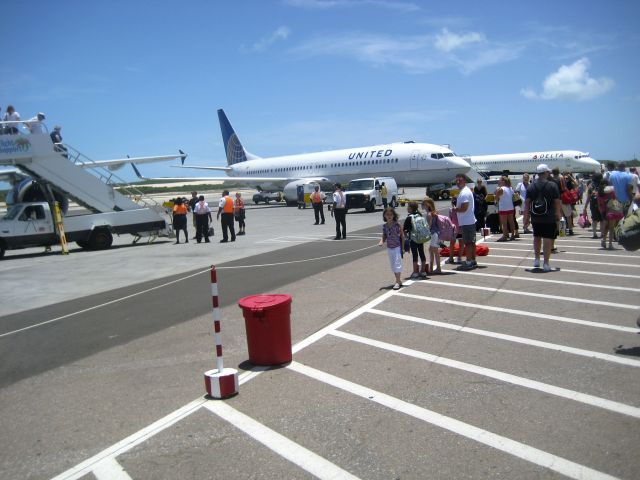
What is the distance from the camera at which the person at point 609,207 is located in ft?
35.2

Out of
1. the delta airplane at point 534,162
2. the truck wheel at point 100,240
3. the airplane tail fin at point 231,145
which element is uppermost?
the airplane tail fin at point 231,145

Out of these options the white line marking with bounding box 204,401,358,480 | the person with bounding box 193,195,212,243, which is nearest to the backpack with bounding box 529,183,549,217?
the white line marking with bounding box 204,401,358,480

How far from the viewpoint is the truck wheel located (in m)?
17.8

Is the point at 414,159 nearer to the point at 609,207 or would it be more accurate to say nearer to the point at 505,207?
the point at 505,207

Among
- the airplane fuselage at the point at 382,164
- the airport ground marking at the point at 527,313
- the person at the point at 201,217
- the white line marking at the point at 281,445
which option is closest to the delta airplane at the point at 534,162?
the airplane fuselage at the point at 382,164

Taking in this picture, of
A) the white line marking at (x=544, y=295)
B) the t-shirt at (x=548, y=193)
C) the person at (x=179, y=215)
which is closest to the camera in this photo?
the white line marking at (x=544, y=295)

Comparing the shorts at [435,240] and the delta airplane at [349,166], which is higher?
the delta airplane at [349,166]

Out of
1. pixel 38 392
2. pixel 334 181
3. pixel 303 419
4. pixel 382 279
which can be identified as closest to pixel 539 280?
pixel 382 279

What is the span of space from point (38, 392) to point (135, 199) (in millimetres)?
15107

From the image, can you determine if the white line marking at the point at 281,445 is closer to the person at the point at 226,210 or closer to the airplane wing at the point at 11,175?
the person at the point at 226,210

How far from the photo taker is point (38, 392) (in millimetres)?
5156

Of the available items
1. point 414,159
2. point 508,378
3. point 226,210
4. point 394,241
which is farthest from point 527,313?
point 414,159

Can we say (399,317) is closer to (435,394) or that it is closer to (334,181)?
(435,394)

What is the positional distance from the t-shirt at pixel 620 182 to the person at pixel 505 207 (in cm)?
244
